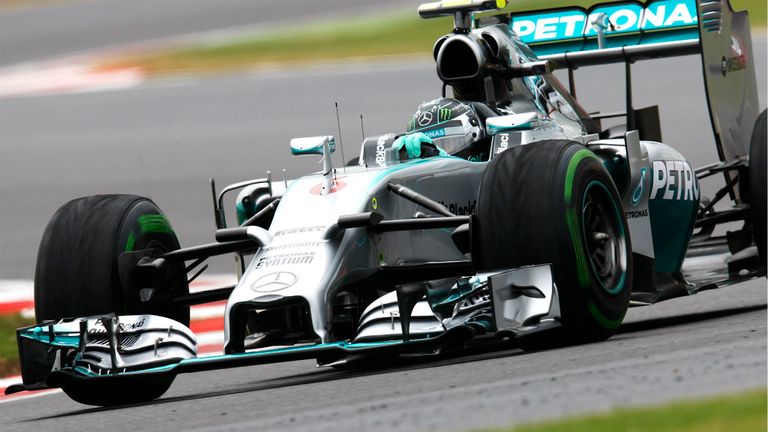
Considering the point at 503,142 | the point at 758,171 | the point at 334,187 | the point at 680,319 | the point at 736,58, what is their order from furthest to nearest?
the point at 736,58 → the point at 680,319 → the point at 758,171 → the point at 503,142 → the point at 334,187

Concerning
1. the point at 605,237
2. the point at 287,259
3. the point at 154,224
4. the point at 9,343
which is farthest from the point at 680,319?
the point at 9,343

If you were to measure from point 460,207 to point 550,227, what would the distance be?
126 cm

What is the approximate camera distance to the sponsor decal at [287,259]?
804cm

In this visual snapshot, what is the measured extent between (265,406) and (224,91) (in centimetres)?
1928

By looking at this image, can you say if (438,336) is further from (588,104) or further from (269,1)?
(269,1)

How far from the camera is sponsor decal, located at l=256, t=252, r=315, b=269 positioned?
8.04m

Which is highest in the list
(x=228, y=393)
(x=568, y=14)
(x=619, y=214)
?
(x=568, y=14)

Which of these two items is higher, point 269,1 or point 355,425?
point 269,1

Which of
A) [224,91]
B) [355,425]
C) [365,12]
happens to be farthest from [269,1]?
[355,425]

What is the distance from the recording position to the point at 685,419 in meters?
4.95

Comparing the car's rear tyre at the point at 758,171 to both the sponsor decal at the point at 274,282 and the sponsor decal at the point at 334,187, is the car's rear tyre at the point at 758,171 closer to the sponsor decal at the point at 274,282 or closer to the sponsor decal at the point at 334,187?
the sponsor decal at the point at 334,187

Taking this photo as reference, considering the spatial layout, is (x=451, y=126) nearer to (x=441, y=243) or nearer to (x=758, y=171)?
(x=441, y=243)

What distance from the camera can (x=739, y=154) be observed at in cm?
1070

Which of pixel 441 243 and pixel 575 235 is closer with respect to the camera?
pixel 575 235
